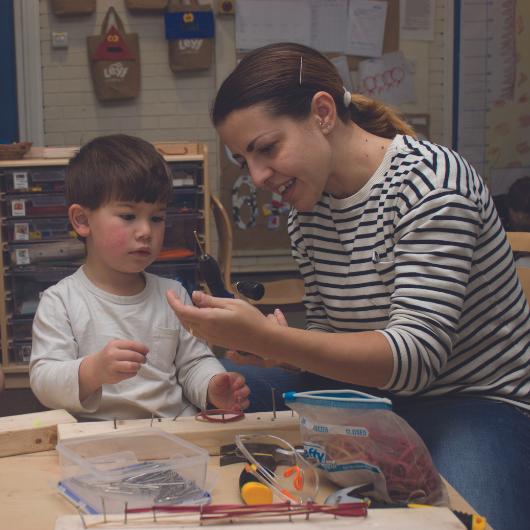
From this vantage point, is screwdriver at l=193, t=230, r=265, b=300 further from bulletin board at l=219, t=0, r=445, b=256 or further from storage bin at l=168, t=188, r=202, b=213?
bulletin board at l=219, t=0, r=445, b=256

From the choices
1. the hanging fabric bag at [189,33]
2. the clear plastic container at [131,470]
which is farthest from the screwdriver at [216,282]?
the hanging fabric bag at [189,33]

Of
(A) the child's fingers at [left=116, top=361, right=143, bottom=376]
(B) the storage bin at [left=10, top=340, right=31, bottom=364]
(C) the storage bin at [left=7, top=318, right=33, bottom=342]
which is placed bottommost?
(B) the storage bin at [left=10, top=340, right=31, bottom=364]

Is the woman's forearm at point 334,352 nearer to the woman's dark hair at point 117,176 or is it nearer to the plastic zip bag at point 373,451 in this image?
the plastic zip bag at point 373,451

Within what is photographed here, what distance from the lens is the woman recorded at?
107 cm

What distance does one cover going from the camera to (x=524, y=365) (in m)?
1.28

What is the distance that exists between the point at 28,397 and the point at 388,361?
8.26ft

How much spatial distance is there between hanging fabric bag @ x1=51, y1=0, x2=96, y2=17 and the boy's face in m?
2.81

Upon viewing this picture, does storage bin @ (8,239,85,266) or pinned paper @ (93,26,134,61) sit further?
pinned paper @ (93,26,134,61)

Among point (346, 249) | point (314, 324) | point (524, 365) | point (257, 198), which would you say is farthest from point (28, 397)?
point (524, 365)

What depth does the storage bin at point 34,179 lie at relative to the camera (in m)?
3.26

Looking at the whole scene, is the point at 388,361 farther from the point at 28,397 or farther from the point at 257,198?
the point at 257,198

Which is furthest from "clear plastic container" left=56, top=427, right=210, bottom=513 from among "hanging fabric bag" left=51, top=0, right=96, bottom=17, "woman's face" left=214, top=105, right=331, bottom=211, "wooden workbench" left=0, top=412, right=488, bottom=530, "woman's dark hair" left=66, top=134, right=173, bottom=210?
"hanging fabric bag" left=51, top=0, right=96, bottom=17

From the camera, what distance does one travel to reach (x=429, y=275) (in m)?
1.16

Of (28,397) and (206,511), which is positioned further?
(28,397)
